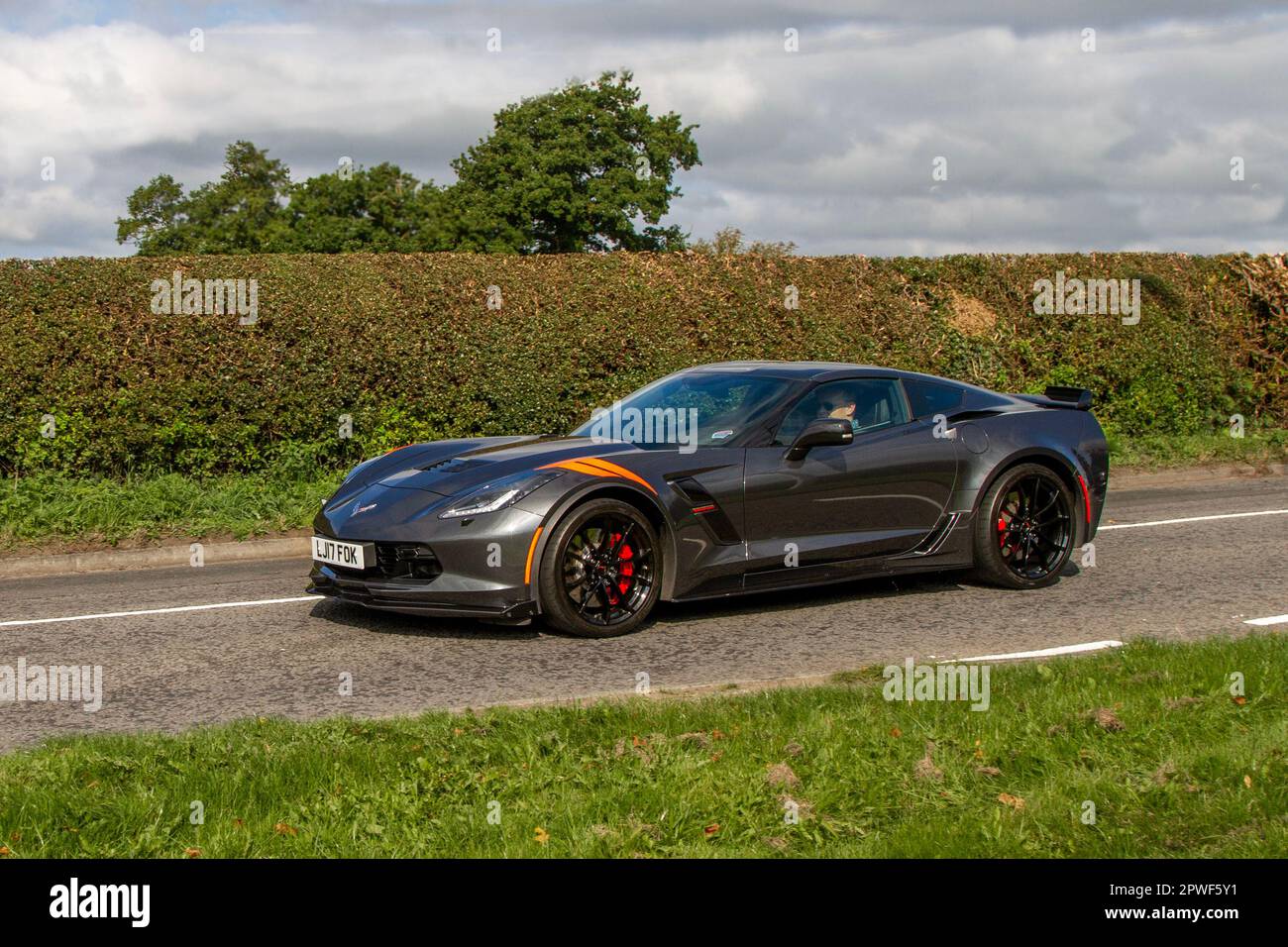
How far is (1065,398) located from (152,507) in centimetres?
739

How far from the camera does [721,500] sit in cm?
757

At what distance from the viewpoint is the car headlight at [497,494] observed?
7145mm

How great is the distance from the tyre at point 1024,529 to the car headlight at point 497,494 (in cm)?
297

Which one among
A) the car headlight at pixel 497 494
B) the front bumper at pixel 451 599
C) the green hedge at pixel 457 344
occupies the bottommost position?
the front bumper at pixel 451 599

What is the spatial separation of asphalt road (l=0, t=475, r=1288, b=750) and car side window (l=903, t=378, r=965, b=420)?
46.5 inches

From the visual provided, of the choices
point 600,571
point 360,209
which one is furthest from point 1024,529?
point 360,209

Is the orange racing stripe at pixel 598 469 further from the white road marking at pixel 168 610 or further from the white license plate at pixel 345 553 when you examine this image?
the white road marking at pixel 168 610

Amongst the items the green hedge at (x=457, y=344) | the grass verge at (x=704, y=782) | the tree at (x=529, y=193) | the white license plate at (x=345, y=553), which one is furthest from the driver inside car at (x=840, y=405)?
the tree at (x=529, y=193)

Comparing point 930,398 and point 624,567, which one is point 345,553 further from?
point 930,398

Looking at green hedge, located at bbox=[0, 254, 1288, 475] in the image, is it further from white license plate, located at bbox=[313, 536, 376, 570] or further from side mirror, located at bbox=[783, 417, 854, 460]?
side mirror, located at bbox=[783, 417, 854, 460]
